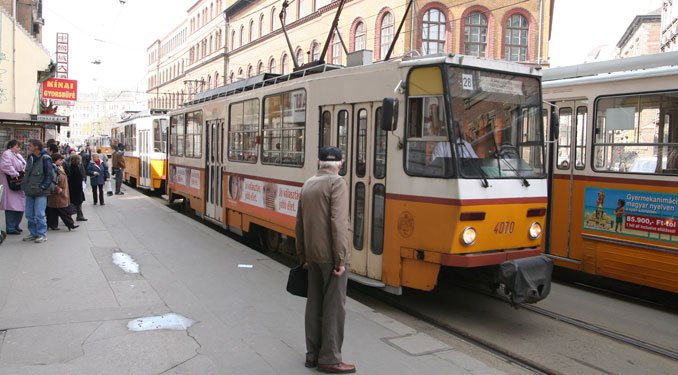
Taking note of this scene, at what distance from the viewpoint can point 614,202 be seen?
744cm

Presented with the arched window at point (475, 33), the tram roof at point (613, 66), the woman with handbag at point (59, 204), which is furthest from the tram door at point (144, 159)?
the arched window at point (475, 33)

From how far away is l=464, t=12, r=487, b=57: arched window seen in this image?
34.8 m

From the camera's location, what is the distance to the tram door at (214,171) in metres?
11.5

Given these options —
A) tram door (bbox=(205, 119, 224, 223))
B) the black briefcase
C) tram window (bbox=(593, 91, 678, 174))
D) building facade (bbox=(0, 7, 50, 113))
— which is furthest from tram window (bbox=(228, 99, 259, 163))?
building facade (bbox=(0, 7, 50, 113))

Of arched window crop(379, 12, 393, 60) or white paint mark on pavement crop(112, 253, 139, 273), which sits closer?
white paint mark on pavement crop(112, 253, 139, 273)

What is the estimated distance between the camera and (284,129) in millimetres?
8758

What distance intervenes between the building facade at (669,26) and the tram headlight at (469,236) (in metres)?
64.3

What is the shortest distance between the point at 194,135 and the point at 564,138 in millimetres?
8599

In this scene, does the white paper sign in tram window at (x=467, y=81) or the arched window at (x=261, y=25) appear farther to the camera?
the arched window at (x=261, y=25)

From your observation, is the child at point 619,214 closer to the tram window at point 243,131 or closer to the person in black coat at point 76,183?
the tram window at point 243,131

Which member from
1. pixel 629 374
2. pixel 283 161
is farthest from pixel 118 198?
pixel 629 374

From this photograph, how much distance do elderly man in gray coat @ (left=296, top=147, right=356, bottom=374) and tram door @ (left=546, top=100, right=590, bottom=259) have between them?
480cm

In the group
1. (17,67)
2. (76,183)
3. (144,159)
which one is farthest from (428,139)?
(17,67)

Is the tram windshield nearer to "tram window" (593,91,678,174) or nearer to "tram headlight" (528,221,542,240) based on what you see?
"tram headlight" (528,221,542,240)
